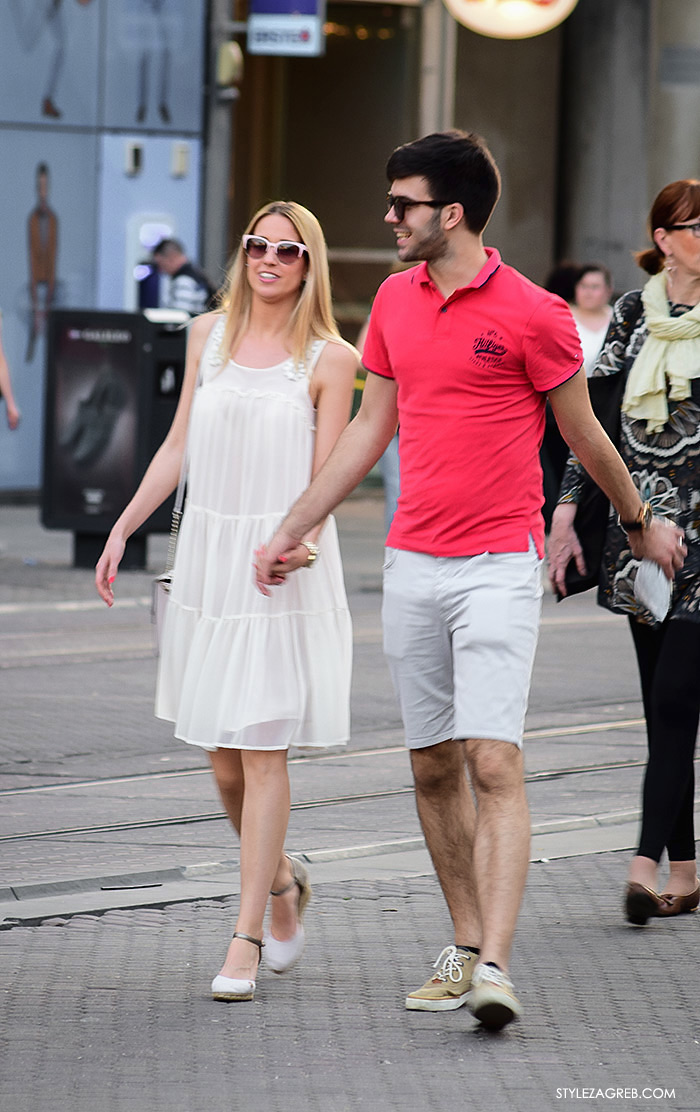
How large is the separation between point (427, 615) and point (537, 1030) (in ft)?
3.05

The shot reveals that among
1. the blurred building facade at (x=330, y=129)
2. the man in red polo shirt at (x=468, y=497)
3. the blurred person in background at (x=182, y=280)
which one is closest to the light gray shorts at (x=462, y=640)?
the man in red polo shirt at (x=468, y=497)

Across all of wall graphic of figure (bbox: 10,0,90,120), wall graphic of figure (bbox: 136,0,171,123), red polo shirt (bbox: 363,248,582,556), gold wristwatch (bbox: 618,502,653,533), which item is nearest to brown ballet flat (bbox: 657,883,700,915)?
gold wristwatch (bbox: 618,502,653,533)

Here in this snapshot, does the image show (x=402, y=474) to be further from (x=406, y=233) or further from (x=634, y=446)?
(x=634, y=446)

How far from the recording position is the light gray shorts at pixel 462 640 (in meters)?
4.34

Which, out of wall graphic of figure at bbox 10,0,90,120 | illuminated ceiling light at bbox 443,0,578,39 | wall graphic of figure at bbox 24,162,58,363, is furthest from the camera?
illuminated ceiling light at bbox 443,0,578,39

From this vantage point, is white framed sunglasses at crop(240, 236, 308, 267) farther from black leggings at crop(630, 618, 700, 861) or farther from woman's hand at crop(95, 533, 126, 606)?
black leggings at crop(630, 618, 700, 861)

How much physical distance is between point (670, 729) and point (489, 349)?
1.37 meters

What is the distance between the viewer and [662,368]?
5203mm

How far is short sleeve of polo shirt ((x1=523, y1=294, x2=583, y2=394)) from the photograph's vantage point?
4.33m

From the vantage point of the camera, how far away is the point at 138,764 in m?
7.21

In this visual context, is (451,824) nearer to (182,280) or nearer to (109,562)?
(109,562)

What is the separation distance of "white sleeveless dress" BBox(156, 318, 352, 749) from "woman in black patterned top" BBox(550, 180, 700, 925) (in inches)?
33.3

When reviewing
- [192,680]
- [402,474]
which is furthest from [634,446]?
[192,680]

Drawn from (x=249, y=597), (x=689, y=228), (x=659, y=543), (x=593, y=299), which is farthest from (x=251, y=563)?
(x=593, y=299)
